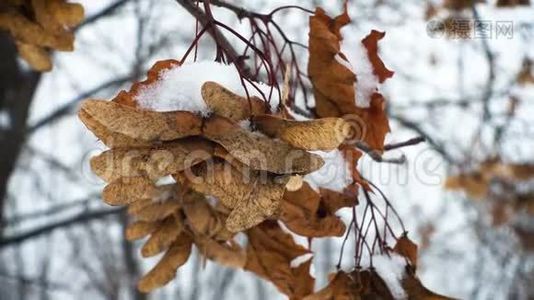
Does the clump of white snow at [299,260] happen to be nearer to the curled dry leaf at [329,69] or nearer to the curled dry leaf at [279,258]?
the curled dry leaf at [279,258]

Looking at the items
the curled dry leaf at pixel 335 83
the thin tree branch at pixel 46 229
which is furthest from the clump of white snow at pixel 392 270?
the thin tree branch at pixel 46 229

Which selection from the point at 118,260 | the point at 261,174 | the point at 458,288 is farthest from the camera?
the point at 458,288

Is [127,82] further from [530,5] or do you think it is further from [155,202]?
[155,202]

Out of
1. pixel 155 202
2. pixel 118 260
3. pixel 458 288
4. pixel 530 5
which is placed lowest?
pixel 458 288

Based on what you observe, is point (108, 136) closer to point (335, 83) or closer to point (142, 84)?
point (142, 84)

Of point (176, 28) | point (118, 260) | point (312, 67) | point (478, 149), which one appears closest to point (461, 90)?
point (478, 149)

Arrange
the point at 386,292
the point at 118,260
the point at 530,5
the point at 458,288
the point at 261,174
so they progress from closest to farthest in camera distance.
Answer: the point at 261,174, the point at 386,292, the point at 530,5, the point at 118,260, the point at 458,288

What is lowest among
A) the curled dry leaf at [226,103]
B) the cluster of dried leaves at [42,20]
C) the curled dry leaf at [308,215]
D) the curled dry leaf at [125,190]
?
the curled dry leaf at [308,215]

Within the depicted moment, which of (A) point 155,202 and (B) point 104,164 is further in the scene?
(A) point 155,202
